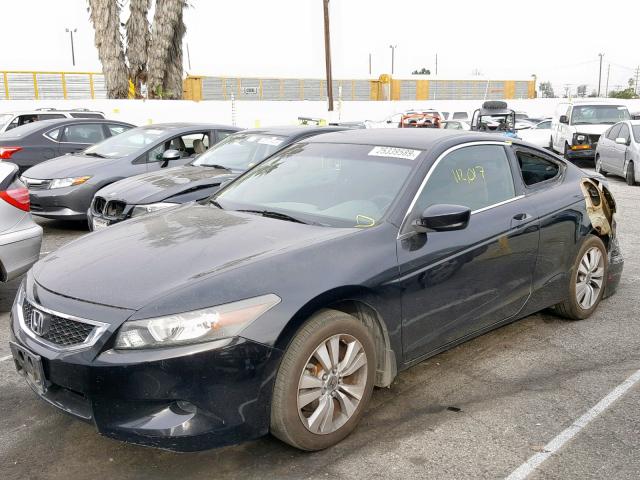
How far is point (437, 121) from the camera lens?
23.8 metres

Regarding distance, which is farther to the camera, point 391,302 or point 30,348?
point 391,302

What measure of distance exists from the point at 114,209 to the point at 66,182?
1.91m

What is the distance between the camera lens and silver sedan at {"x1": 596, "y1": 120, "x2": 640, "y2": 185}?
45.9 feet

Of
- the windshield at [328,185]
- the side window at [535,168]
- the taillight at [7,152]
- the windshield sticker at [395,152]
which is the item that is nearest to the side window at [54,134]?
the taillight at [7,152]

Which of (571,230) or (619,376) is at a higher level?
(571,230)

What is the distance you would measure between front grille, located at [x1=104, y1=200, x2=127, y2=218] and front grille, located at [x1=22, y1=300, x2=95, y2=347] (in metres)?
4.19

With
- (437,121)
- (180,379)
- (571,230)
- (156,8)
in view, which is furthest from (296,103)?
(180,379)

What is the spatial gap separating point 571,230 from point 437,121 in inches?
768

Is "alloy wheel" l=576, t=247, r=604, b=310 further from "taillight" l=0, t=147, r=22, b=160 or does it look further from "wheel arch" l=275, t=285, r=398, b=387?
"taillight" l=0, t=147, r=22, b=160

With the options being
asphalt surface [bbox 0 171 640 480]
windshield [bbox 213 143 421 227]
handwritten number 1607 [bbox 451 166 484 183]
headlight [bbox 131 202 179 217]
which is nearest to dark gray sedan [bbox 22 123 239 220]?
headlight [bbox 131 202 179 217]

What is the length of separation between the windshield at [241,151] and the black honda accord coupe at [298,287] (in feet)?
10.7

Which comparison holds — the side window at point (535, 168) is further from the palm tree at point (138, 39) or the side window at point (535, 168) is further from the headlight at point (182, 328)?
the palm tree at point (138, 39)

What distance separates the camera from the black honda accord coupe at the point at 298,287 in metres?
2.87

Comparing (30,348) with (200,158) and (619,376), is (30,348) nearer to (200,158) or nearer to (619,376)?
(619,376)
